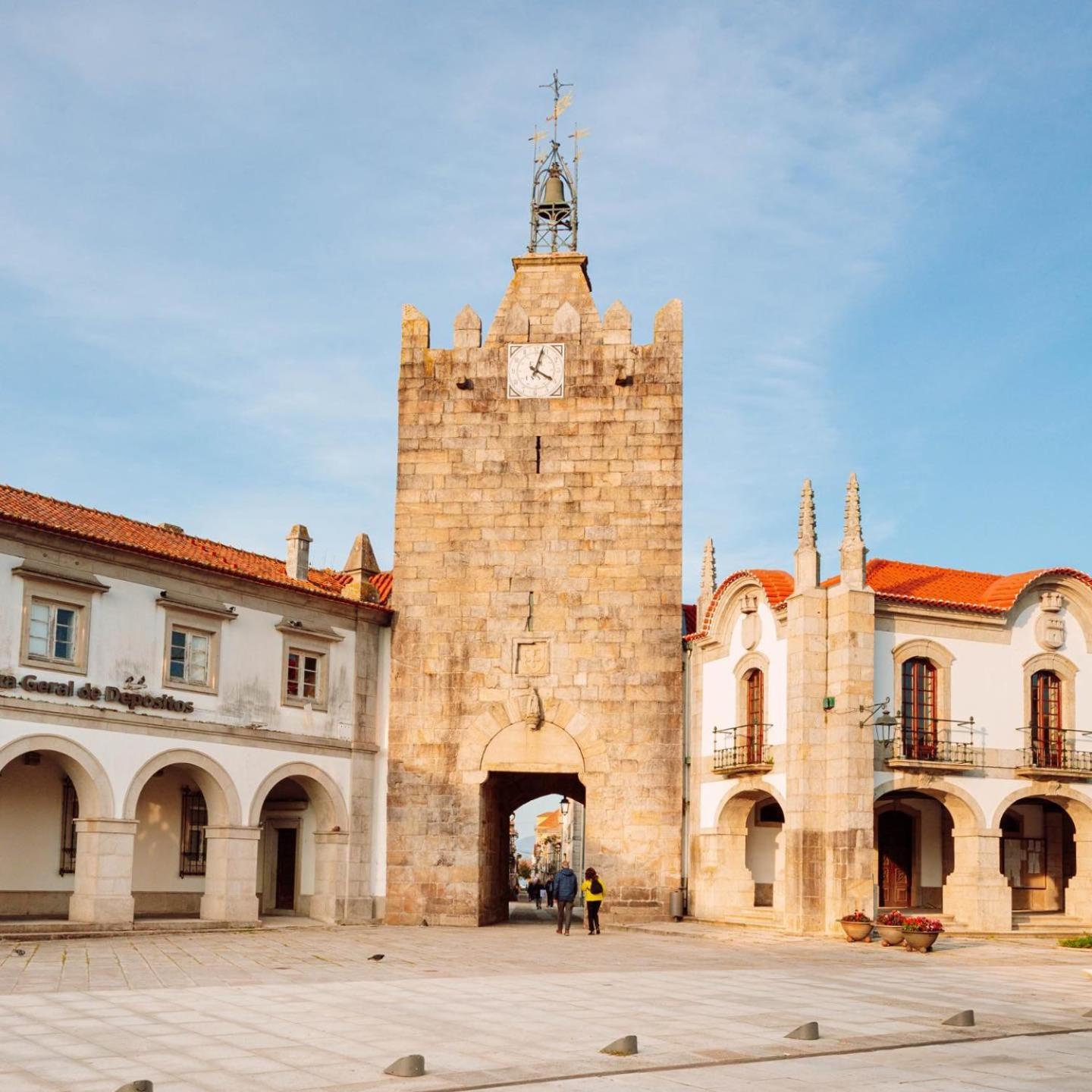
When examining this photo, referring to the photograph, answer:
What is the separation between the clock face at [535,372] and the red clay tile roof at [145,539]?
6343 millimetres

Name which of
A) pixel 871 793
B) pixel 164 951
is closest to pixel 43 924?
pixel 164 951

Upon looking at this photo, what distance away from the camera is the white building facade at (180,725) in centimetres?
2562

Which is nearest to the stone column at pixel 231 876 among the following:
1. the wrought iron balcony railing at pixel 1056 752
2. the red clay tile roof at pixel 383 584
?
the red clay tile roof at pixel 383 584

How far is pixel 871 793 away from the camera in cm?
2909

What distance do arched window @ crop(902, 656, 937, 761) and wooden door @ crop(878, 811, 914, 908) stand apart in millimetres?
4027

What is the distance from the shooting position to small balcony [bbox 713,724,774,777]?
31.2 metres

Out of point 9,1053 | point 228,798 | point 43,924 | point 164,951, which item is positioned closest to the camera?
point 9,1053

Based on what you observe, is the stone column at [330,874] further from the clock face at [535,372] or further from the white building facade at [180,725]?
the clock face at [535,372]

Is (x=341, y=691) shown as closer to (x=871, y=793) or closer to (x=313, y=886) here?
(x=313, y=886)

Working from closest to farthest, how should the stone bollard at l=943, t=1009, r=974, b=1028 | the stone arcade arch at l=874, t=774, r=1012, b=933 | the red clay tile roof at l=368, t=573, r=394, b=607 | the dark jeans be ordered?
the stone bollard at l=943, t=1009, r=974, b=1028
the dark jeans
the stone arcade arch at l=874, t=774, r=1012, b=933
the red clay tile roof at l=368, t=573, r=394, b=607

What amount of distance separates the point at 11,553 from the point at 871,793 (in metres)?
17.7

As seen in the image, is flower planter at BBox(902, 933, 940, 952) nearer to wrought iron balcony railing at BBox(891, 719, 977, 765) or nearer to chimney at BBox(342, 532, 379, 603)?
wrought iron balcony railing at BBox(891, 719, 977, 765)

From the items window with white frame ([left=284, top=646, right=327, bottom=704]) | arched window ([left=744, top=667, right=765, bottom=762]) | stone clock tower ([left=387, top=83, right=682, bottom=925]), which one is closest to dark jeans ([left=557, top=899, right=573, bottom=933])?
stone clock tower ([left=387, top=83, right=682, bottom=925])

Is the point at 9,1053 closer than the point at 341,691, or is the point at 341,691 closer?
the point at 9,1053
